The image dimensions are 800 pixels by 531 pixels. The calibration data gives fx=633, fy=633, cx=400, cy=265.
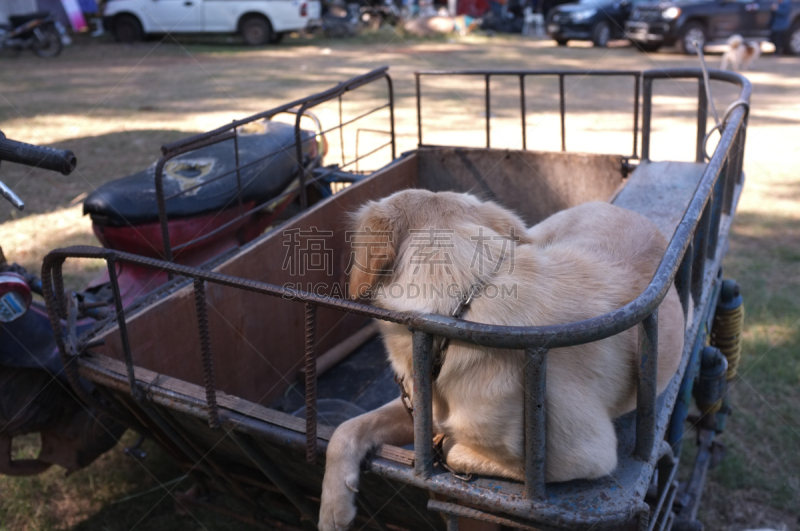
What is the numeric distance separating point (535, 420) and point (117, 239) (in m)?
2.79

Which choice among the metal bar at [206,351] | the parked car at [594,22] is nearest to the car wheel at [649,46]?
the parked car at [594,22]

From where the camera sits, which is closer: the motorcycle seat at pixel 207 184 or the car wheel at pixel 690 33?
the motorcycle seat at pixel 207 184

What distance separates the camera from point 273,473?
2.24 meters

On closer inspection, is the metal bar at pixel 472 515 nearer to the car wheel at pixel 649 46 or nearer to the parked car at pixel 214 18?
the car wheel at pixel 649 46

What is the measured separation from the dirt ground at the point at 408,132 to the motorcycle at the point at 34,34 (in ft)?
1.78

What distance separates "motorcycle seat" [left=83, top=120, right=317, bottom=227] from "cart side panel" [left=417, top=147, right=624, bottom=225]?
989mm

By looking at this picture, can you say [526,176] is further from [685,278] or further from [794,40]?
[794,40]

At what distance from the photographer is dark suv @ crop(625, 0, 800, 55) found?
1634 cm

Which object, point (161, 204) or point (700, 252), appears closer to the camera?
point (700, 252)

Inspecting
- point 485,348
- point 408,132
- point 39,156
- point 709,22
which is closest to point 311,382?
point 485,348

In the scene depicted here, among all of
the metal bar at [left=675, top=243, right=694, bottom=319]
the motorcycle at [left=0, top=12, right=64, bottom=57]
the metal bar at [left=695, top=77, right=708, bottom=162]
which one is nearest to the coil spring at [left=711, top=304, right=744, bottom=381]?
the metal bar at [left=695, top=77, right=708, bottom=162]

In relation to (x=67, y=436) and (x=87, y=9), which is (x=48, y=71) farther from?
(x=67, y=436)

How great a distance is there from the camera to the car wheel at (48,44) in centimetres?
1783

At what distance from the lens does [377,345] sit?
165 inches
